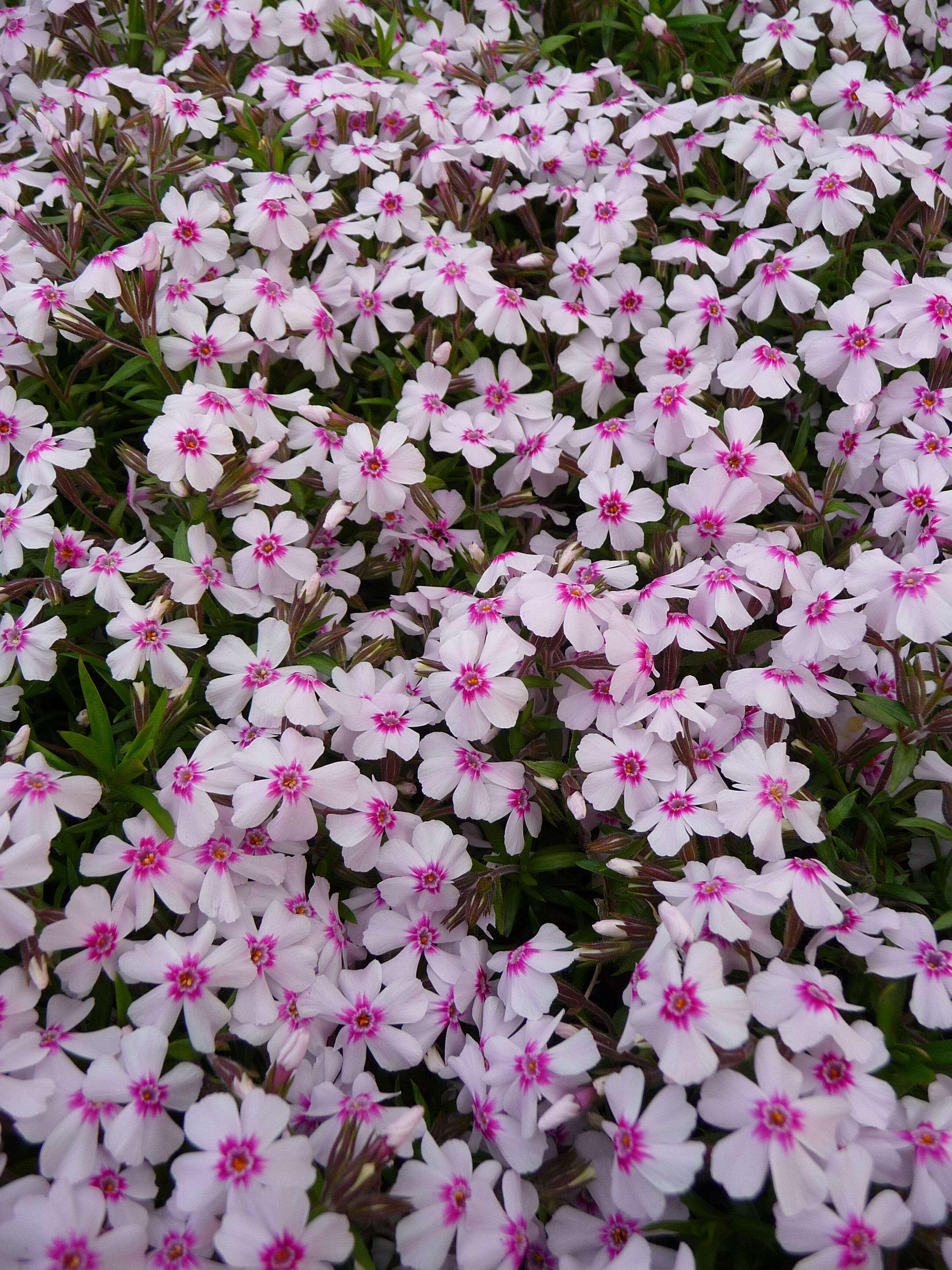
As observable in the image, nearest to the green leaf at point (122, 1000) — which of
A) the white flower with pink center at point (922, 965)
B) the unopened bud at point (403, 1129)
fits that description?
the unopened bud at point (403, 1129)

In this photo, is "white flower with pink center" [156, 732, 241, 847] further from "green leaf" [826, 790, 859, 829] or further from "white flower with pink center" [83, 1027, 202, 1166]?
"green leaf" [826, 790, 859, 829]

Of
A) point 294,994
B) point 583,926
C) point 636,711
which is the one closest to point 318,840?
point 294,994

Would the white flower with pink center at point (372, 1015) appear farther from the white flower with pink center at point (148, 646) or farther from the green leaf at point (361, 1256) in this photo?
the white flower with pink center at point (148, 646)

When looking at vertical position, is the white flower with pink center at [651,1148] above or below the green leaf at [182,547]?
below

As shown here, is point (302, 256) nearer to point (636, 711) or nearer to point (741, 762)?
point (636, 711)

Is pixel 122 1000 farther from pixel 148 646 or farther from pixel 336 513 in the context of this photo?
pixel 336 513

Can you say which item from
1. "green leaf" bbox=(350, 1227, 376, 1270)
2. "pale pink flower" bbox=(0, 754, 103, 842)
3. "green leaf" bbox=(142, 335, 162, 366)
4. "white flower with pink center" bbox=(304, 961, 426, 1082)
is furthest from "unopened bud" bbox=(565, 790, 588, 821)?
"green leaf" bbox=(142, 335, 162, 366)
